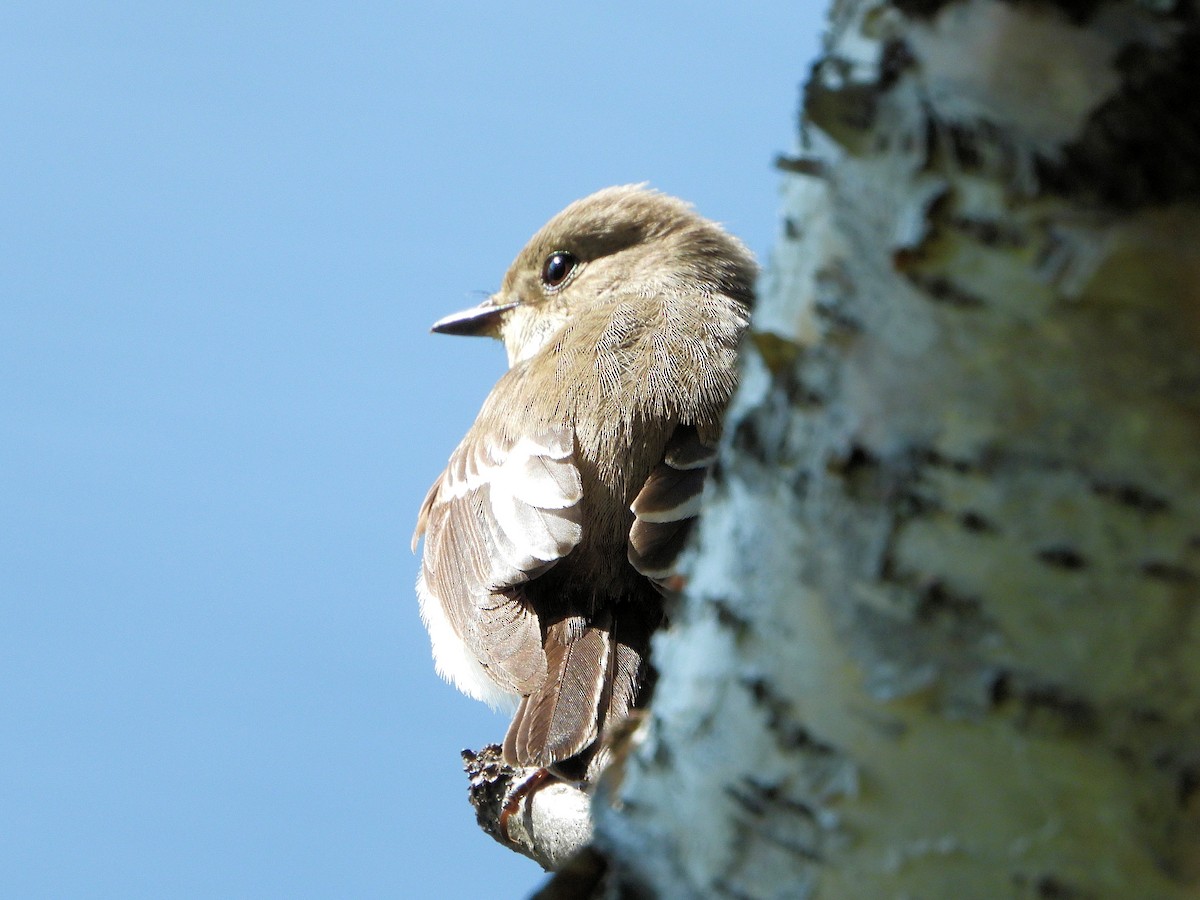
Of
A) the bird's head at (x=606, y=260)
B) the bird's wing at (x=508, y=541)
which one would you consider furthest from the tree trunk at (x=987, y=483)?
the bird's head at (x=606, y=260)

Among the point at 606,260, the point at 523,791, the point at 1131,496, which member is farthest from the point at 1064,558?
the point at 606,260

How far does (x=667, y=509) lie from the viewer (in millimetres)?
3039

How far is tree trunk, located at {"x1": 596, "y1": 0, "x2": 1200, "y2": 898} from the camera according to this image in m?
0.76

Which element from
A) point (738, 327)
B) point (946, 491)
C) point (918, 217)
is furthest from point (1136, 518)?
point (738, 327)

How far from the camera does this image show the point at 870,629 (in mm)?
821

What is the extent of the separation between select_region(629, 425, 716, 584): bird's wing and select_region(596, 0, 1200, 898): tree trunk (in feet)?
6.84

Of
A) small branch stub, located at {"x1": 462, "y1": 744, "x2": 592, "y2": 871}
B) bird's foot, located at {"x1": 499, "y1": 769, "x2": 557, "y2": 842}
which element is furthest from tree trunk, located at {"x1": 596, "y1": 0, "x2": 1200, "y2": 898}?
bird's foot, located at {"x1": 499, "y1": 769, "x2": 557, "y2": 842}

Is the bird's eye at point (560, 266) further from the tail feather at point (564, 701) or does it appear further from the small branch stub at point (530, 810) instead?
the small branch stub at point (530, 810)

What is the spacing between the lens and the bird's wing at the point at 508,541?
319cm

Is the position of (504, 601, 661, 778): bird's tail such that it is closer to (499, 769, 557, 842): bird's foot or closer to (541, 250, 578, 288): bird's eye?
(499, 769, 557, 842): bird's foot

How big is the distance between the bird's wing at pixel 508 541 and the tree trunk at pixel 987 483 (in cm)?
230

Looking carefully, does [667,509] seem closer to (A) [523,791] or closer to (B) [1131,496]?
(A) [523,791]

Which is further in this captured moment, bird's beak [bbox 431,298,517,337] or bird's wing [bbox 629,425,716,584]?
bird's beak [bbox 431,298,517,337]

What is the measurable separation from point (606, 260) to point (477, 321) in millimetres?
600
